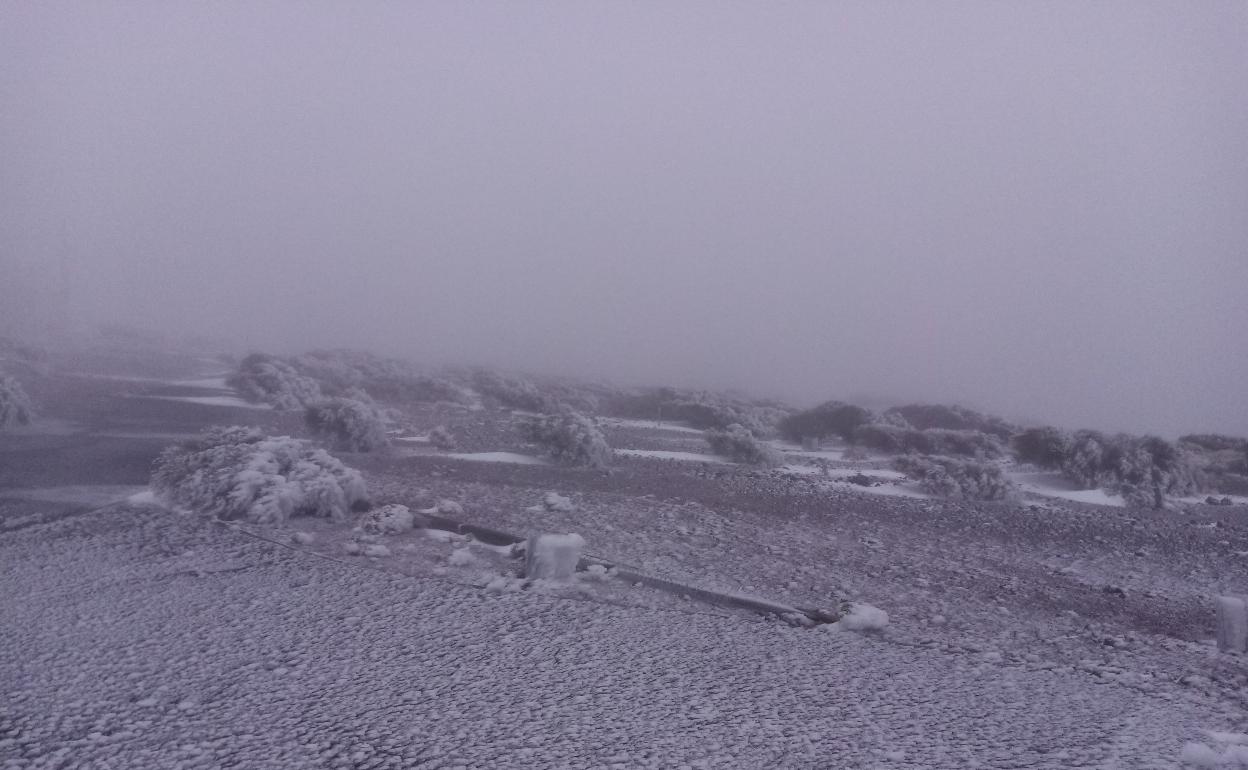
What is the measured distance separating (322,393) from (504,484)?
1213 cm

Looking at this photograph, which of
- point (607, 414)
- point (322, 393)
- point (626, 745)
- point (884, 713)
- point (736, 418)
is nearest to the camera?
point (626, 745)

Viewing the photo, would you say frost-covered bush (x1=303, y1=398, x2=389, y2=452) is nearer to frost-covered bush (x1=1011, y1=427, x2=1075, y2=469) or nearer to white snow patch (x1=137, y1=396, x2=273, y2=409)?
white snow patch (x1=137, y1=396, x2=273, y2=409)

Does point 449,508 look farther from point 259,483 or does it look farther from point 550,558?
point 550,558

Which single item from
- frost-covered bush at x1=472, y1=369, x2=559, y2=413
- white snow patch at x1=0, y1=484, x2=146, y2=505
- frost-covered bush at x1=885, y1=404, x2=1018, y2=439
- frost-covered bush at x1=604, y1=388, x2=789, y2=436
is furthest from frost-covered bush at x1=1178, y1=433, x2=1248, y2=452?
white snow patch at x1=0, y1=484, x2=146, y2=505

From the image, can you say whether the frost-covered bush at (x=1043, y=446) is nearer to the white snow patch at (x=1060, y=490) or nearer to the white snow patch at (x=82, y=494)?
the white snow patch at (x=1060, y=490)

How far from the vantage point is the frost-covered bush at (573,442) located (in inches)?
502

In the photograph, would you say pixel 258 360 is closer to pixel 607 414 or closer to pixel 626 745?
pixel 607 414

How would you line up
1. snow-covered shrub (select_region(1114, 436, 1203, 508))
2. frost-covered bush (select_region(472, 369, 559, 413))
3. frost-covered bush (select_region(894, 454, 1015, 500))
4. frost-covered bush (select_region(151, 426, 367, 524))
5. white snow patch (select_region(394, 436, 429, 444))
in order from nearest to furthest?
frost-covered bush (select_region(151, 426, 367, 524))
frost-covered bush (select_region(894, 454, 1015, 500))
snow-covered shrub (select_region(1114, 436, 1203, 508))
white snow patch (select_region(394, 436, 429, 444))
frost-covered bush (select_region(472, 369, 559, 413))

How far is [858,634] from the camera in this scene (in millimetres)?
5543

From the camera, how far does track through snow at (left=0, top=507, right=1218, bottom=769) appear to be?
11.7 ft

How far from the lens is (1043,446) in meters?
15.2

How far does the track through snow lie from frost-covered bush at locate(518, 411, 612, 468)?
6.72 m

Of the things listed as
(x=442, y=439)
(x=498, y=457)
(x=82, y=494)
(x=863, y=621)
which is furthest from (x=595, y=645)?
(x=442, y=439)

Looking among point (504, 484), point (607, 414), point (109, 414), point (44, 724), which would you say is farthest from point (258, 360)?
point (44, 724)
